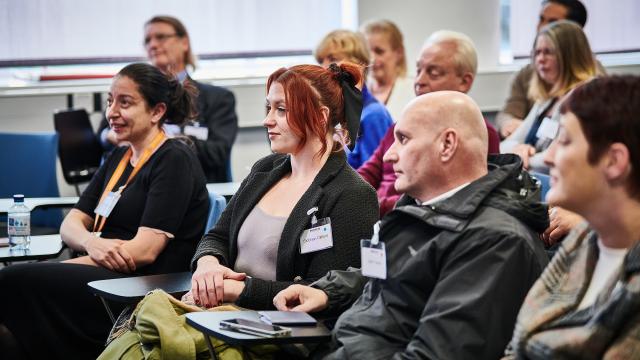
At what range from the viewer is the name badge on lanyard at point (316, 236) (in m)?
2.68

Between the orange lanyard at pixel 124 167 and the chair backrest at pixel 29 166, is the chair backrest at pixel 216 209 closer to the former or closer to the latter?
the orange lanyard at pixel 124 167

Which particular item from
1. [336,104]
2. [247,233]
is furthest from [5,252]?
[336,104]

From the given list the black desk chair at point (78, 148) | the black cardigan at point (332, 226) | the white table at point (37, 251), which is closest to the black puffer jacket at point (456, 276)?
the black cardigan at point (332, 226)

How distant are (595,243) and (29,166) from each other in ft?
13.2

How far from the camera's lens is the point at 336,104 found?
9.54 feet

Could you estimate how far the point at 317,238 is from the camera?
2693 millimetres

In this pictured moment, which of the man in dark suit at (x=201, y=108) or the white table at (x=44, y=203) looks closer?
the white table at (x=44, y=203)

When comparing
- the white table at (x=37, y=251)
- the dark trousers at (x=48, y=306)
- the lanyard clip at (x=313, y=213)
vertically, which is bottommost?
the dark trousers at (x=48, y=306)

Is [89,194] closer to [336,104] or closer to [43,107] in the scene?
[336,104]

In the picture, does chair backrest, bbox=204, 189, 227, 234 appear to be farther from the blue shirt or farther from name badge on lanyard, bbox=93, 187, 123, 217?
the blue shirt

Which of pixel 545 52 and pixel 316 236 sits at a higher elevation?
pixel 545 52

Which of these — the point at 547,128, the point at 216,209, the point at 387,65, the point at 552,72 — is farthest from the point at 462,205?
the point at 387,65

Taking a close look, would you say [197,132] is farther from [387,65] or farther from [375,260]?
[375,260]

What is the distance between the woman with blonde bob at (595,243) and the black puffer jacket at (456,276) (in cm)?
16
